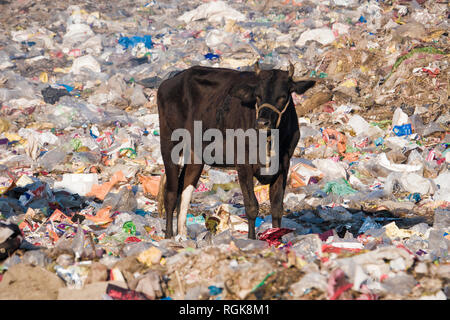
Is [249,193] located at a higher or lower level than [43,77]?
higher

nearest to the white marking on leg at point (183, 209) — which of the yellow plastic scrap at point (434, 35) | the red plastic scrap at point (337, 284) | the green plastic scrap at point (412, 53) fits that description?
the red plastic scrap at point (337, 284)

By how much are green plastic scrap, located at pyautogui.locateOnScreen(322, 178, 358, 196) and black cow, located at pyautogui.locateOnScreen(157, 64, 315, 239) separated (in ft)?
7.77

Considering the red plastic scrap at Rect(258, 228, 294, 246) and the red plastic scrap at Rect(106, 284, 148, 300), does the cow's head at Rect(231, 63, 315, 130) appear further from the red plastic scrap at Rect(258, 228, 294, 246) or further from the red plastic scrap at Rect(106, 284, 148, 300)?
the red plastic scrap at Rect(106, 284, 148, 300)

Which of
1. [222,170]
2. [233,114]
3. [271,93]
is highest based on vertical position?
[271,93]

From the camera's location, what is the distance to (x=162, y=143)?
6828 mm

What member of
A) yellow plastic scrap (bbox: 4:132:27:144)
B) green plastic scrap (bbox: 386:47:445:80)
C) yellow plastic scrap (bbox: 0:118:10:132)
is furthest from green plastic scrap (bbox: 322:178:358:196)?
yellow plastic scrap (bbox: 0:118:10:132)

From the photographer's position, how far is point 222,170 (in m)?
9.36

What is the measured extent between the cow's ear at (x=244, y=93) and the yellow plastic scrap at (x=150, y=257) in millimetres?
1835

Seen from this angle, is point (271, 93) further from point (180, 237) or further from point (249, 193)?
point (180, 237)

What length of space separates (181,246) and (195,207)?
2.87 metres

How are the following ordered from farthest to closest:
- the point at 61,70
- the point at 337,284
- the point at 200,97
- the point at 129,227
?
the point at 61,70
the point at 129,227
the point at 200,97
the point at 337,284

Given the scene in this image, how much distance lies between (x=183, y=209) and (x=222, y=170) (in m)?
2.85

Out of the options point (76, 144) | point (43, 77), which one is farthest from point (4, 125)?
point (43, 77)
